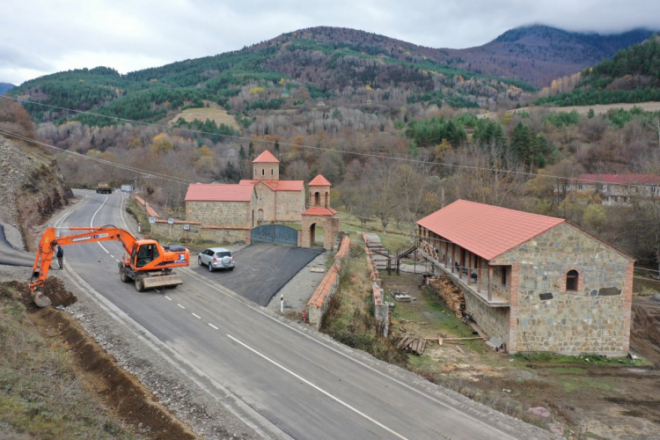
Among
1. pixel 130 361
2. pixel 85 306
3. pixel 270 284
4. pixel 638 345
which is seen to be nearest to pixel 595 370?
pixel 638 345

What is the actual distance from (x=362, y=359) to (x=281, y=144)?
292ft

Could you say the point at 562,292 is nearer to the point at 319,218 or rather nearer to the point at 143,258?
the point at 143,258

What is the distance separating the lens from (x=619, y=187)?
4991 centimetres

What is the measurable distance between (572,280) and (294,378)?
42.5 ft

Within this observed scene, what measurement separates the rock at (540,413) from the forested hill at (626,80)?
110792mm

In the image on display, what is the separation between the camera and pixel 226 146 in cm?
11462

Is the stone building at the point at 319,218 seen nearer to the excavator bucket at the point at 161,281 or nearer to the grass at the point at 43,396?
the excavator bucket at the point at 161,281

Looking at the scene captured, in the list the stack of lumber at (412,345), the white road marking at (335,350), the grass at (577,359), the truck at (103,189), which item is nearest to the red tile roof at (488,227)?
the grass at (577,359)

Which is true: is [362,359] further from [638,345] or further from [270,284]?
[638,345]

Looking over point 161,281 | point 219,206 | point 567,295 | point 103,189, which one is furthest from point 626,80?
point 161,281

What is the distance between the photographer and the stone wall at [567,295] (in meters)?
18.5

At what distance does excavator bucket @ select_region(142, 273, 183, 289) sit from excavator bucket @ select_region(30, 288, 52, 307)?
12.9 ft

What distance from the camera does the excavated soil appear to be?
34.2ft

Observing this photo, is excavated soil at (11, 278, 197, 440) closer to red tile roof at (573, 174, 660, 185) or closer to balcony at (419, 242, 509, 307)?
balcony at (419, 242, 509, 307)
